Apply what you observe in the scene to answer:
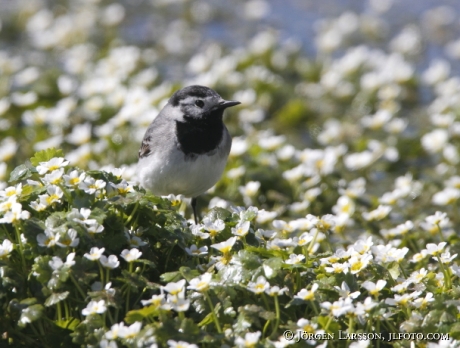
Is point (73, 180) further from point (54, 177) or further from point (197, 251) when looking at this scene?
point (197, 251)

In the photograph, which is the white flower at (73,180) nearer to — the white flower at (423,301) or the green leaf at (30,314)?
the green leaf at (30,314)

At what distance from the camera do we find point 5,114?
7.37 m

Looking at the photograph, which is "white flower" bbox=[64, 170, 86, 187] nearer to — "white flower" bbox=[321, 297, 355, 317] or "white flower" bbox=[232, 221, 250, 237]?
"white flower" bbox=[232, 221, 250, 237]

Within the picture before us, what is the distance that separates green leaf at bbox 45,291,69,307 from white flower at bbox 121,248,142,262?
0.29 m

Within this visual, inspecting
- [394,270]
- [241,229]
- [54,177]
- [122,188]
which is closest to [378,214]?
[394,270]

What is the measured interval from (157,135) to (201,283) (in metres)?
1.98

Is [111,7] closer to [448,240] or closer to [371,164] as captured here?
[371,164]

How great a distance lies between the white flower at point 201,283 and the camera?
10.2 ft

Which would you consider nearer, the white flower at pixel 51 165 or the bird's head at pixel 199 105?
the white flower at pixel 51 165

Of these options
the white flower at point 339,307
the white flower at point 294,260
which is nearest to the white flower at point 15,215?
the white flower at point 294,260

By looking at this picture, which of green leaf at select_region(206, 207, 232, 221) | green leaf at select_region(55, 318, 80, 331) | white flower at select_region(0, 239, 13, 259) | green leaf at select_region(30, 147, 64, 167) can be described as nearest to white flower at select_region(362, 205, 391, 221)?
green leaf at select_region(206, 207, 232, 221)

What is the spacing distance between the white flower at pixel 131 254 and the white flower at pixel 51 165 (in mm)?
623

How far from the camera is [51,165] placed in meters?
3.59

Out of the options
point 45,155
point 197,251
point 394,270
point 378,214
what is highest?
point 45,155
